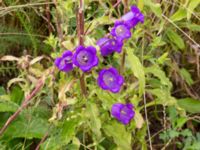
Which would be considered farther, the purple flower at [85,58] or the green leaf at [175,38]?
the green leaf at [175,38]

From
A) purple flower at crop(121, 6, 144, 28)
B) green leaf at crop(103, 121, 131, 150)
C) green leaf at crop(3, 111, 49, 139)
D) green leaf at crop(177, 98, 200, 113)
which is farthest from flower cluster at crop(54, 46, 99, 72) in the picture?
green leaf at crop(177, 98, 200, 113)

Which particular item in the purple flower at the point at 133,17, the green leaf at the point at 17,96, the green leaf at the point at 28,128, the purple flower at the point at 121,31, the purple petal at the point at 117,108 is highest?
the purple flower at the point at 133,17

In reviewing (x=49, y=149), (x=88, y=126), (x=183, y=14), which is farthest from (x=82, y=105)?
(x=183, y=14)

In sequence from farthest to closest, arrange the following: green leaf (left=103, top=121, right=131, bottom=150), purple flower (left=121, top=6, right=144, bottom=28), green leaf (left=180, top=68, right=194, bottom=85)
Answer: green leaf (left=180, top=68, right=194, bottom=85)
green leaf (left=103, top=121, right=131, bottom=150)
purple flower (left=121, top=6, right=144, bottom=28)

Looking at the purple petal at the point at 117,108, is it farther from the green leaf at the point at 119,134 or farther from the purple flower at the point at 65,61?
the purple flower at the point at 65,61

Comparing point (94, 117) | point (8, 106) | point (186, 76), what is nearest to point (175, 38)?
point (186, 76)

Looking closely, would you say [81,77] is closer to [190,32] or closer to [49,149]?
[49,149]

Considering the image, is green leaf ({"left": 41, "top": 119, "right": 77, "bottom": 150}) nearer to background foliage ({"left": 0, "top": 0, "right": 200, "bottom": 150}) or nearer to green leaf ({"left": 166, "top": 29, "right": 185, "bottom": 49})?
background foliage ({"left": 0, "top": 0, "right": 200, "bottom": 150})

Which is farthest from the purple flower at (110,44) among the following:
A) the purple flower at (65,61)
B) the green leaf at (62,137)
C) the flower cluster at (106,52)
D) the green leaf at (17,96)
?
the green leaf at (17,96)
